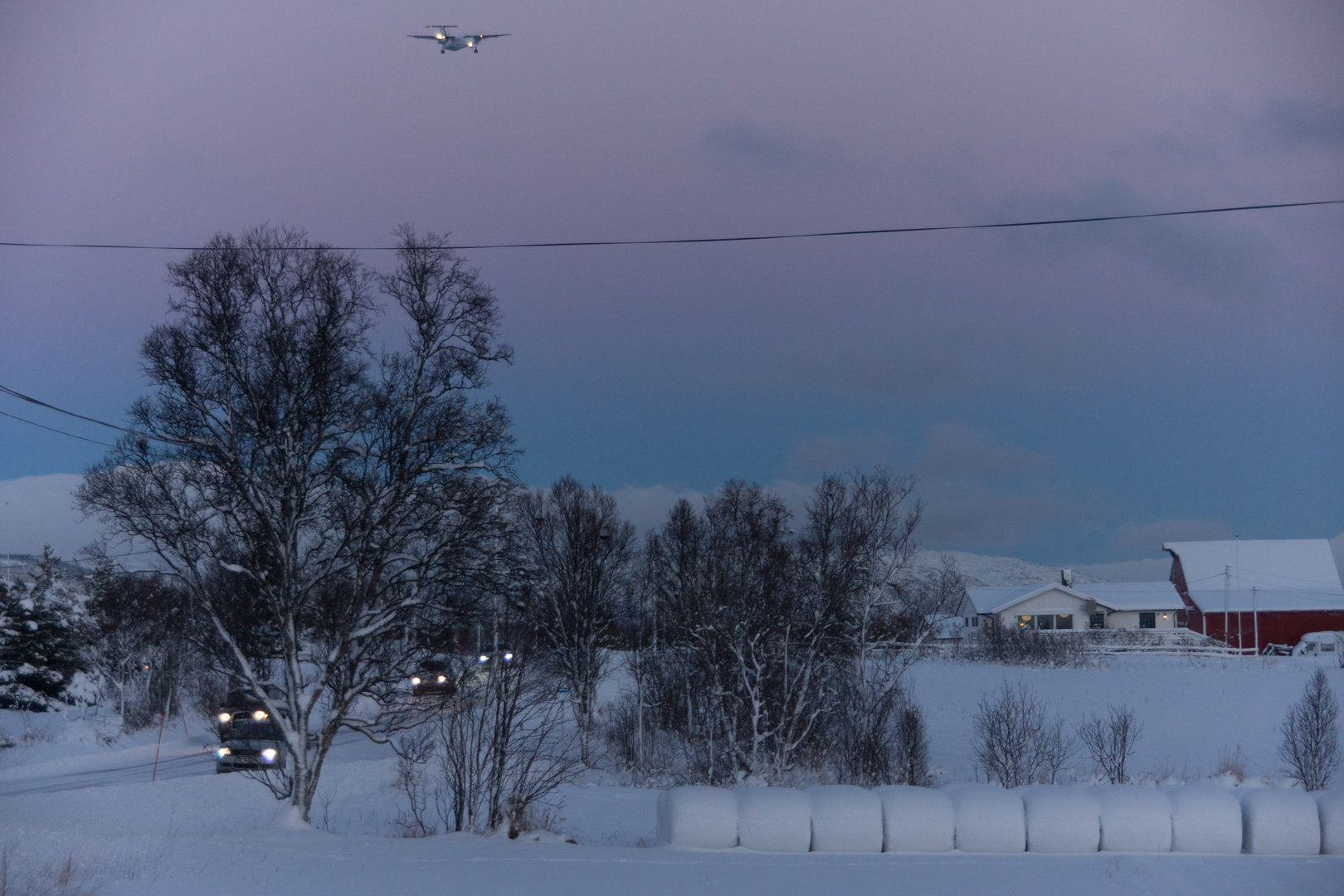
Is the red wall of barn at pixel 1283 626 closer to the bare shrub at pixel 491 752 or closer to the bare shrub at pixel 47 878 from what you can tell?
the bare shrub at pixel 491 752

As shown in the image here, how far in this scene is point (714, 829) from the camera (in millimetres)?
12734

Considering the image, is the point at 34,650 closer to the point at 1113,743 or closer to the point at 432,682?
the point at 432,682

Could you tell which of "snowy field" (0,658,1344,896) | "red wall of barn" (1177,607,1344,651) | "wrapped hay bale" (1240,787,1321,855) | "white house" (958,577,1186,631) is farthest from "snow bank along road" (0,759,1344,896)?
"red wall of barn" (1177,607,1344,651)

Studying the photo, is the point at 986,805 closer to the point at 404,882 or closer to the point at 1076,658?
the point at 404,882

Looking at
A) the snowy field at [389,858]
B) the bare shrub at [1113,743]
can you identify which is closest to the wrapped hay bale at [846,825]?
the snowy field at [389,858]

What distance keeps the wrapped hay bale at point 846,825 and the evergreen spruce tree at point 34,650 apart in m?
32.6

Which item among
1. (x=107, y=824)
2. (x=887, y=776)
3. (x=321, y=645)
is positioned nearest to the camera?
(x=107, y=824)

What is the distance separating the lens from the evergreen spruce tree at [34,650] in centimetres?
3497

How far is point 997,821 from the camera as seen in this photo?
1280 centimetres

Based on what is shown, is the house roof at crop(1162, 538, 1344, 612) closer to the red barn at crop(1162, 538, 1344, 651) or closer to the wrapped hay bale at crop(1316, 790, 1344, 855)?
the red barn at crop(1162, 538, 1344, 651)

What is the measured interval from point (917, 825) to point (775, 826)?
5.77ft

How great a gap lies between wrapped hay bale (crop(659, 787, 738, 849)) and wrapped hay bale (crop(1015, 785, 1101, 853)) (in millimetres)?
3723

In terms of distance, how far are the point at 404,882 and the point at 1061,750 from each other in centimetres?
2110

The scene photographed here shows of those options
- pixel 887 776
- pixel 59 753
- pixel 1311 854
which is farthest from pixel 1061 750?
pixel 59 753
